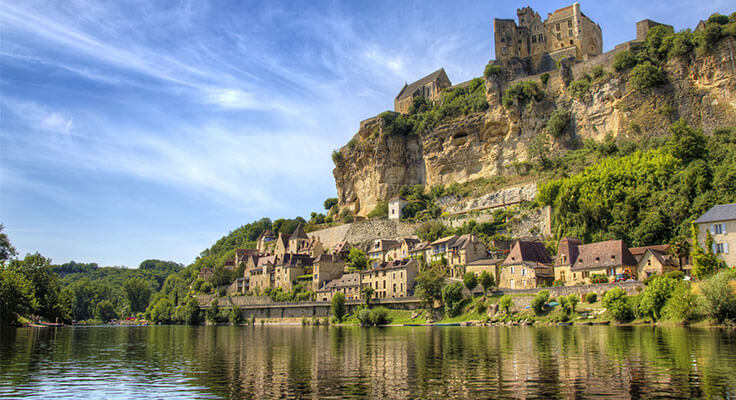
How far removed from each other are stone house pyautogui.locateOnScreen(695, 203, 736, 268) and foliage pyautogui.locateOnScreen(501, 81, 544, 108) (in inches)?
1516

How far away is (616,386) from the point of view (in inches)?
640

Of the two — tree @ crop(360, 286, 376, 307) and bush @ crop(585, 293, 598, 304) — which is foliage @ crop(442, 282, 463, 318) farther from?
bush @ crop(585, 293, 598, 304)

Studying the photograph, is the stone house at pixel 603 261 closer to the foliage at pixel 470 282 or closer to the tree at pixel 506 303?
the tree at pixel 506 303

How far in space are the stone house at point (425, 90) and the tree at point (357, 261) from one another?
37311mm

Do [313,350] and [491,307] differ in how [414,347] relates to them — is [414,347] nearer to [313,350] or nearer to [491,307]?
[313,350]

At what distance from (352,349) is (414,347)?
352cm

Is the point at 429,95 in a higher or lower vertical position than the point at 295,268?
higher

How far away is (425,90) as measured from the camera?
108 meters

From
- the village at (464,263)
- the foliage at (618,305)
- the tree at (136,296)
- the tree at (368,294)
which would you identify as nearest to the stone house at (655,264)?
the village at (464,263)

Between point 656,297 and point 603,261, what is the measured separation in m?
11.1

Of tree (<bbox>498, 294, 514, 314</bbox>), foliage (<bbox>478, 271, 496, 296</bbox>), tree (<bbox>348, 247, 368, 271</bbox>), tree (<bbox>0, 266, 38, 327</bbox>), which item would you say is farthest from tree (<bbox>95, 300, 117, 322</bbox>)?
tree (<bbox>498, 294, 514, 314</bbox>)

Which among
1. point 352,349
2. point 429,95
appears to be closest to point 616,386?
point 352,349

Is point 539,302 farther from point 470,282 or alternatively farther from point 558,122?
point 558,122

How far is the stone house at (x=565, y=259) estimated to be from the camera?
5297 centimetres
